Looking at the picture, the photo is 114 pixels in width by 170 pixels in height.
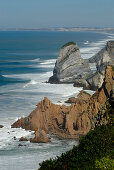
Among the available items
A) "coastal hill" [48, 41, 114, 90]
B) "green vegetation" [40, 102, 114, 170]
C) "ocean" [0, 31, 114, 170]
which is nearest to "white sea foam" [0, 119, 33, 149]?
"ocean" [0, 31, 114, 170]

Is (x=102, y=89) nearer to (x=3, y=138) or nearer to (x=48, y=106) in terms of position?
(x=48, y=106)

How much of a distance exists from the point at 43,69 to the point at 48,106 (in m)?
65.5

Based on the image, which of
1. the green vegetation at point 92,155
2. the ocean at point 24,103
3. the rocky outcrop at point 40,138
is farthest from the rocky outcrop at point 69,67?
the green vegetation at point 92,155

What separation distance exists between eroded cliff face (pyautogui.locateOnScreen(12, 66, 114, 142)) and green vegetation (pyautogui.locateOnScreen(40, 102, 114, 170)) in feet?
46.0

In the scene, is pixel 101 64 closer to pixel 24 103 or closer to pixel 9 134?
pixel 24 103

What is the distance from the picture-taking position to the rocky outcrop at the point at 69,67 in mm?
84062

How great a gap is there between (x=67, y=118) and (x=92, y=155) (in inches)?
713

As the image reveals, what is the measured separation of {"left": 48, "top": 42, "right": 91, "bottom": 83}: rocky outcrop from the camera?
276 feet

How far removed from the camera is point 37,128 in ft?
153

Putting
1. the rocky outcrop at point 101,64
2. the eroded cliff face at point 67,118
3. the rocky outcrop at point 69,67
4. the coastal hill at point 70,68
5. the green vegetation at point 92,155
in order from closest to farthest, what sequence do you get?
the green vegetation at point 92,155 < the eroded cliff face at point 67,118 < the rocky outcrop at point 101,64 < the coastal hill at point 70,68 < the rocky outcrop at point 69,67

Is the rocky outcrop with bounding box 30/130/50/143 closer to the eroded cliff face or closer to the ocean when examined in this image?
the ocean

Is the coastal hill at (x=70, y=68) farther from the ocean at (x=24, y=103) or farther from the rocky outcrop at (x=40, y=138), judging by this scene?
the rocky outcrop at (x=40, y=138)

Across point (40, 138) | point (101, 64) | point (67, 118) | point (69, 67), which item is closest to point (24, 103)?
point (67, 118)

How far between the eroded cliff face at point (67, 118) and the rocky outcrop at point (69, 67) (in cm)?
3531
